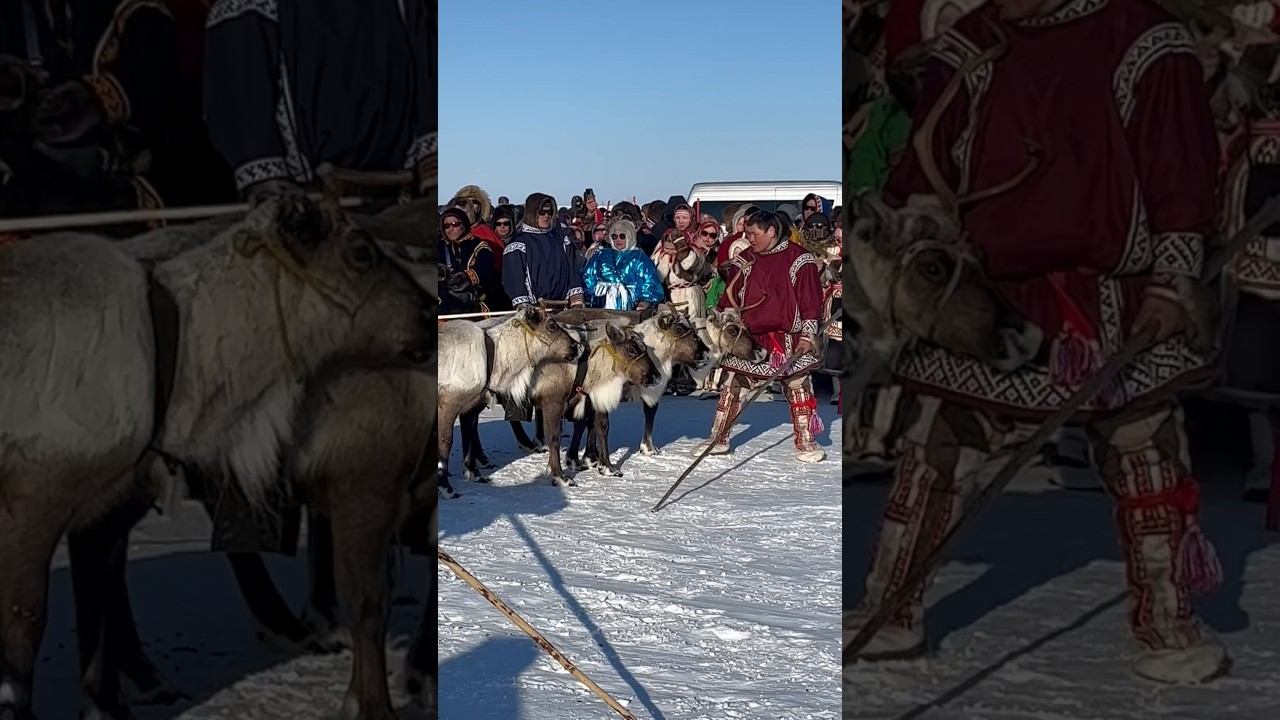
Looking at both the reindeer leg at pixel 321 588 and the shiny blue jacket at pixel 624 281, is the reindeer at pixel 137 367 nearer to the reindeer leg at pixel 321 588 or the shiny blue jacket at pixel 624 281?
the reindeer leg at pixel 321 588

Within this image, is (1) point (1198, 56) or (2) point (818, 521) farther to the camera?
(2) point (818, 521)

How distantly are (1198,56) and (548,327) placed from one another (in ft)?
24.6

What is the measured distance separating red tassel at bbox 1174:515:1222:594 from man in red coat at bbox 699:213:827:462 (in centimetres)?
798

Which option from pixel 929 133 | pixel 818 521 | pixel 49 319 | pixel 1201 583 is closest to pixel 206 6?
pixel 49 319

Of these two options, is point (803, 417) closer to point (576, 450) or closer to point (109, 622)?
point (576, 450)

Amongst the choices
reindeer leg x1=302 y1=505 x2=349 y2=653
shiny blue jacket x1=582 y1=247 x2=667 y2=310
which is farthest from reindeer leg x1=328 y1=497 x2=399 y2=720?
shiny blue jacket x1=582 y1=247 x2=667 y2=310

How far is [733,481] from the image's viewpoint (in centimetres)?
1023

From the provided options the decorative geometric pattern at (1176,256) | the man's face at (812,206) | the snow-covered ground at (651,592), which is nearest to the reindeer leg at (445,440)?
the snow-covered ground at (651,592)

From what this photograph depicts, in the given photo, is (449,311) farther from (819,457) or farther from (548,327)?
(819,457)

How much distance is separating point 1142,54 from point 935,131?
1.48ft

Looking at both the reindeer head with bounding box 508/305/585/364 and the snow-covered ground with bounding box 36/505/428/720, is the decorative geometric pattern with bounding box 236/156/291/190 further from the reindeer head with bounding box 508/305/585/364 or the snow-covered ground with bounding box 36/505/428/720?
the reindeer head with bounding box 508/305/585/364

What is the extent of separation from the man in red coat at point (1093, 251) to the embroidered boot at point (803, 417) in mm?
8320

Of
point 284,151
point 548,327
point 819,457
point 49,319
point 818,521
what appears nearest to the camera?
point 49,319

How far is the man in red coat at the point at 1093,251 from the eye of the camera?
2736 mm
